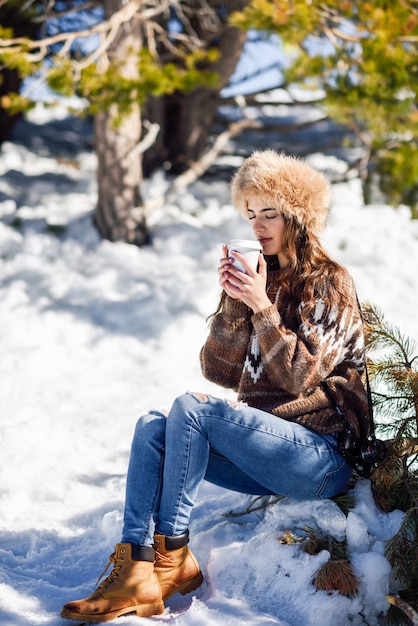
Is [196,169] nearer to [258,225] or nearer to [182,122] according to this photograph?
[182,122]

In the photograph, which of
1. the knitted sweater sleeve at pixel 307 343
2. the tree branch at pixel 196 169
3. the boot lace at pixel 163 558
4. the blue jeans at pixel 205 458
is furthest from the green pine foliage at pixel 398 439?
the tree branch at pixel 196 169

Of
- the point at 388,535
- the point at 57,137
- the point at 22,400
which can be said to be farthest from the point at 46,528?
the point at 57,137

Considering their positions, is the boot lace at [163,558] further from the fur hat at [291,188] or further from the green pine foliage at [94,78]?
the green pine foliage at [94,78]

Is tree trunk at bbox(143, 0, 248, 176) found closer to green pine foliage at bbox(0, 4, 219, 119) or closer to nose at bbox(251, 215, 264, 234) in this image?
green pine foliage at bbox(0, 4, 219, 119)

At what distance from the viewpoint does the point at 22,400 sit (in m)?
4.08

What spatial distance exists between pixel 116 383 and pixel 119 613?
94.6 inches

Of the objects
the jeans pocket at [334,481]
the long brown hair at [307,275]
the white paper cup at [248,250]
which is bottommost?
the jeans pocket at [334,481]

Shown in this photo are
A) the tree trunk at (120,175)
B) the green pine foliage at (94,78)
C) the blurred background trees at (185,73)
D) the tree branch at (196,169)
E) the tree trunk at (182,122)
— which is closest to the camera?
the green pine foliage at (94,78)

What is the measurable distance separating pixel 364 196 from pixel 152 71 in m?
3.16

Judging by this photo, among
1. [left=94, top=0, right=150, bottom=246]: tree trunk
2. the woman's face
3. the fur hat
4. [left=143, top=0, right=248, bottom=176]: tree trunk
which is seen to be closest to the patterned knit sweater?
the woman's face

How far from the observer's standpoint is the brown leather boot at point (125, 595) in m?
2.17

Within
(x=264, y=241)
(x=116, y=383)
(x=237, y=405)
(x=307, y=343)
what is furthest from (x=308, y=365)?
(x=116, y=383)

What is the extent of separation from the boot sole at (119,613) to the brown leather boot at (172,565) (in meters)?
0.07

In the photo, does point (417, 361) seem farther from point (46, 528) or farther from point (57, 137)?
point (57, 137)
